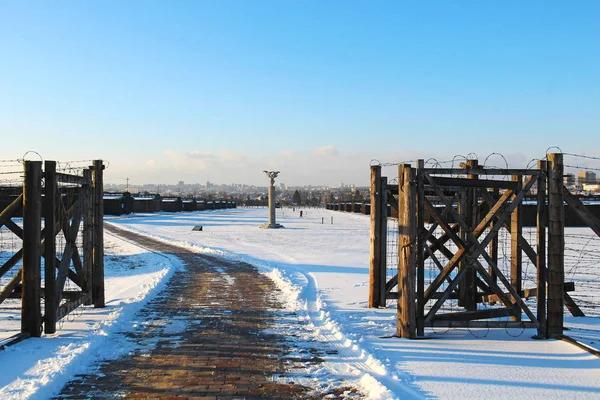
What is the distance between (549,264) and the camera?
810 centimetres

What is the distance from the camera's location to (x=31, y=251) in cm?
790

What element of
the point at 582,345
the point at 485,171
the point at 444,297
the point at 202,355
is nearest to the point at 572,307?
the point at 582,345

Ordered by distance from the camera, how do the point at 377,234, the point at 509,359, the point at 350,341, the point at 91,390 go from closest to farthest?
the point at 91,390 < the point at 509,359 < the point at 350,341 < the point at 377,234

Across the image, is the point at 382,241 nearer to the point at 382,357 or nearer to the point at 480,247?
the point at 480,247

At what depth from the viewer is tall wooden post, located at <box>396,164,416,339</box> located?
7.88 metres

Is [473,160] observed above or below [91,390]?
above

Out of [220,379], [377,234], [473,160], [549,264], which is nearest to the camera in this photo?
[220,379]

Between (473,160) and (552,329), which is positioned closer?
(552,329)

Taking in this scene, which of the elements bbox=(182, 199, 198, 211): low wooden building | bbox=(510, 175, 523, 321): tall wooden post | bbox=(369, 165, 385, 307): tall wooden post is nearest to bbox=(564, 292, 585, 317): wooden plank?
bbox=(510, 175, 523, 321): tall wooden post

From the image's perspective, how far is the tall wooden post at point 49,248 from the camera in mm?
8086

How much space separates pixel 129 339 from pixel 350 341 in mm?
3416

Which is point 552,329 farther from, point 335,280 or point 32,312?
point 32,312

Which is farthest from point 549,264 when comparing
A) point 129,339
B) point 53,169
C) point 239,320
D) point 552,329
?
point 53,169

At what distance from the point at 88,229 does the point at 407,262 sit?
21.7 feet
